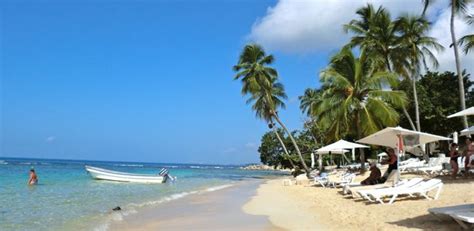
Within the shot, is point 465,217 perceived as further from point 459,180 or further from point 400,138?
point 459,180

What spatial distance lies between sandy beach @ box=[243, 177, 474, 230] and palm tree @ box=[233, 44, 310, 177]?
70.3 ft

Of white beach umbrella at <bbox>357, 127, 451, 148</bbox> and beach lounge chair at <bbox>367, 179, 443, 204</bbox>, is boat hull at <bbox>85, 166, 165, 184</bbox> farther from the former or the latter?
beach lounge chair at <bbox>367, 179, 443, 204</bbox>

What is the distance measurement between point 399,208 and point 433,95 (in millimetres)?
29992

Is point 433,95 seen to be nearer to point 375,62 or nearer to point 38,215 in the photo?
point 375,62

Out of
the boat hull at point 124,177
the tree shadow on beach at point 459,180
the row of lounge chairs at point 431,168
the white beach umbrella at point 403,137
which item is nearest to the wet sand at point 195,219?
the white beach umbrella at point 403,137

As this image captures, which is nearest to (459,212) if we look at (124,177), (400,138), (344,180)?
(400,138)

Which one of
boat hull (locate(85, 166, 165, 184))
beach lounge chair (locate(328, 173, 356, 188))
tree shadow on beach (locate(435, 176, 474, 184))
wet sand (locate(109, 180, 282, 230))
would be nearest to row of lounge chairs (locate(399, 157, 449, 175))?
tree shadow on beach (locate(435, 176, 474, 184))

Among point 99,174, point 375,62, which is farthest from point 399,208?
point 99,174

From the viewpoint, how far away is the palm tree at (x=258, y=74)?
113 ft

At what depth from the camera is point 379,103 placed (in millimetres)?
22594

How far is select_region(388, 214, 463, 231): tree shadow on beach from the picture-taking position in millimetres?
7348

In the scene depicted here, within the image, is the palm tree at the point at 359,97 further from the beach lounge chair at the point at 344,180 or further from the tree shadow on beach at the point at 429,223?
the tree shadow on beach at the point at 429,223

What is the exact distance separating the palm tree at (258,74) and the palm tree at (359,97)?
10.7m

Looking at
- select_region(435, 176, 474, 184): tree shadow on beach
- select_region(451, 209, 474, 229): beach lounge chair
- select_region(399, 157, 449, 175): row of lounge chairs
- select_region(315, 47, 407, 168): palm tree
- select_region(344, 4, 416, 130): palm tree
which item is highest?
select_region(344, 4, 416, 130): palm tree
